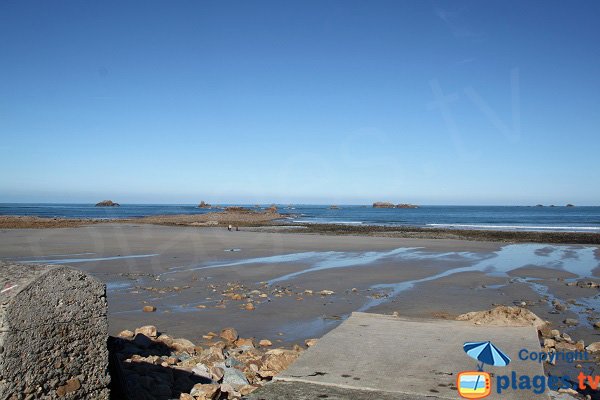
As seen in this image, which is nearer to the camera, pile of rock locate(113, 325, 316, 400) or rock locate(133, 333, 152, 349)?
pile of rock locate(113, 325, 316, 400)

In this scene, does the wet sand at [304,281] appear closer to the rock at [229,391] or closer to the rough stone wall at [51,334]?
the rock at [229,391]

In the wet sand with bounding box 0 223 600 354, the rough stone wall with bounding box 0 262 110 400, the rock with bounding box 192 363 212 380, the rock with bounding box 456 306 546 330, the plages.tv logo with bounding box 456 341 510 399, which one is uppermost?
the rough stone wall with bounding box 0 262 110 400

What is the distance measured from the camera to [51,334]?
3998 millimetres

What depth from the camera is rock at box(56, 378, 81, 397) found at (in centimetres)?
403

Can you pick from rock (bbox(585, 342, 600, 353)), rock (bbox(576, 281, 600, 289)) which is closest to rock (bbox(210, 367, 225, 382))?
rock (bbox(585, 342, 600, 353))

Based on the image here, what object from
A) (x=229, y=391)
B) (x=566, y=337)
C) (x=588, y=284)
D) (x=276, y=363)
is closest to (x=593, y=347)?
(x=566, y=337)

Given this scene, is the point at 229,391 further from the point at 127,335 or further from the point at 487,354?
the point at 487,354

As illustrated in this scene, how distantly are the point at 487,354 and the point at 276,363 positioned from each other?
99.4 inches

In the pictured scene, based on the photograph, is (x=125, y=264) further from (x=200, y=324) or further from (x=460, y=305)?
(x=460, y=305)

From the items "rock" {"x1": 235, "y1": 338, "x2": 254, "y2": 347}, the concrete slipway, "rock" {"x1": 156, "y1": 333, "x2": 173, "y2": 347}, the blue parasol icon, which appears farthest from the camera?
"rock" {"x1": 235, "y1": 338, "x2": 254, "y2": 347}

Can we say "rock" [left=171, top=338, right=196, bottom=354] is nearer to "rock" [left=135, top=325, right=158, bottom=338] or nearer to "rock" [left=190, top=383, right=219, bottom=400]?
"rock" [left=135, top=325, right=158, bottom=338]

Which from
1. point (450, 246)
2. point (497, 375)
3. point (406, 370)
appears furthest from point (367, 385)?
point (450, 246)

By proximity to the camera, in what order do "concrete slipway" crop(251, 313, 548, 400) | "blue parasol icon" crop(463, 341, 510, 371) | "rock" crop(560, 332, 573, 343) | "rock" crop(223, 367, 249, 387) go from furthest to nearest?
"rock" crop(560, 332, 573, 343) < "rock" crop(223, 367, 249, 387) < "blue parasol icon" crop(463, 341, 510, 371) < "concrete slipway" crop(251, 313, 548, 400)

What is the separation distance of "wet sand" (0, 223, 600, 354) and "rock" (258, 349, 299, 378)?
138cm
